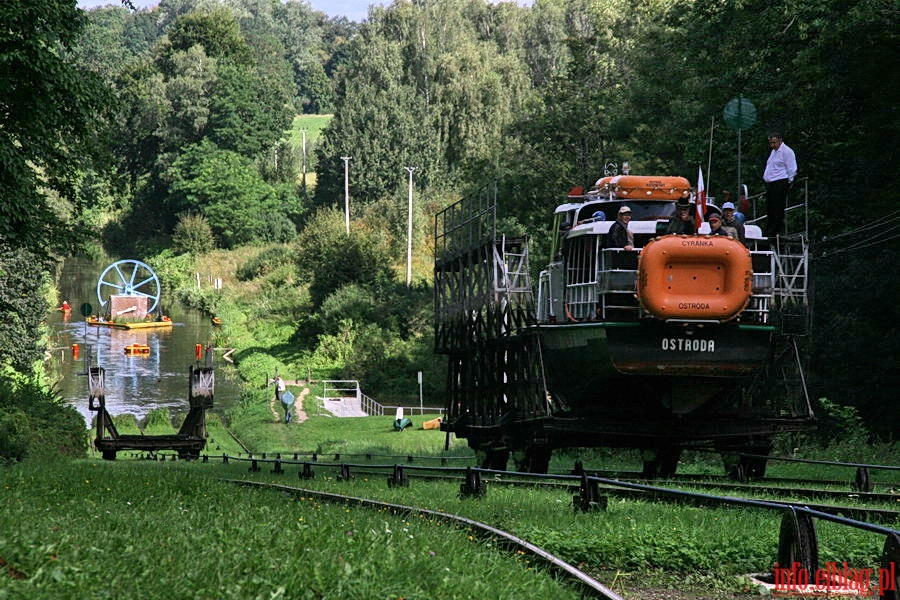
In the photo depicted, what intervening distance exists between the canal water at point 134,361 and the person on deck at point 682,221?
36.3 m

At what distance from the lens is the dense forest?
27.9 metres

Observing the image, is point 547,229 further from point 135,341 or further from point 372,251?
point 135,341

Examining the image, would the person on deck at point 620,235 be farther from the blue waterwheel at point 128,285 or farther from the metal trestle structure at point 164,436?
the blue waterwheel at point 128,285

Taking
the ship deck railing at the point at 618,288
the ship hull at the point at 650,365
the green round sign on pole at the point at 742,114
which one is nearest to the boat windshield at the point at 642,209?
the ship deck railing at the point at 618,288

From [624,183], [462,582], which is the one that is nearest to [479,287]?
[624,183]

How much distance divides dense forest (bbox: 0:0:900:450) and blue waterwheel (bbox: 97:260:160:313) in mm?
4644

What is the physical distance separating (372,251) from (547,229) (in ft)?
73.9

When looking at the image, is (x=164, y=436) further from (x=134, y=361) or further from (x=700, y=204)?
(x=134, y=361)

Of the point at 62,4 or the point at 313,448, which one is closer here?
the point at 62,4

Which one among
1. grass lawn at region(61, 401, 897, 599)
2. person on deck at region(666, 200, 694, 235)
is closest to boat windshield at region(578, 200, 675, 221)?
person on deck at region(666, 200, 694, 235)

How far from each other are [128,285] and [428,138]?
28.6 meters

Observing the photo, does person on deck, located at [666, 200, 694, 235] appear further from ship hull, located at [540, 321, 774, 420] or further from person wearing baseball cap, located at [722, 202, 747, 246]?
ship hull, located at [540, 321, 774, 420]

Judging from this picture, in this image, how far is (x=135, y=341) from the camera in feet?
294

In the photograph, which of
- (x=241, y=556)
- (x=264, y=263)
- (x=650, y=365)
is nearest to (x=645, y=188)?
(x=650, y=365)
